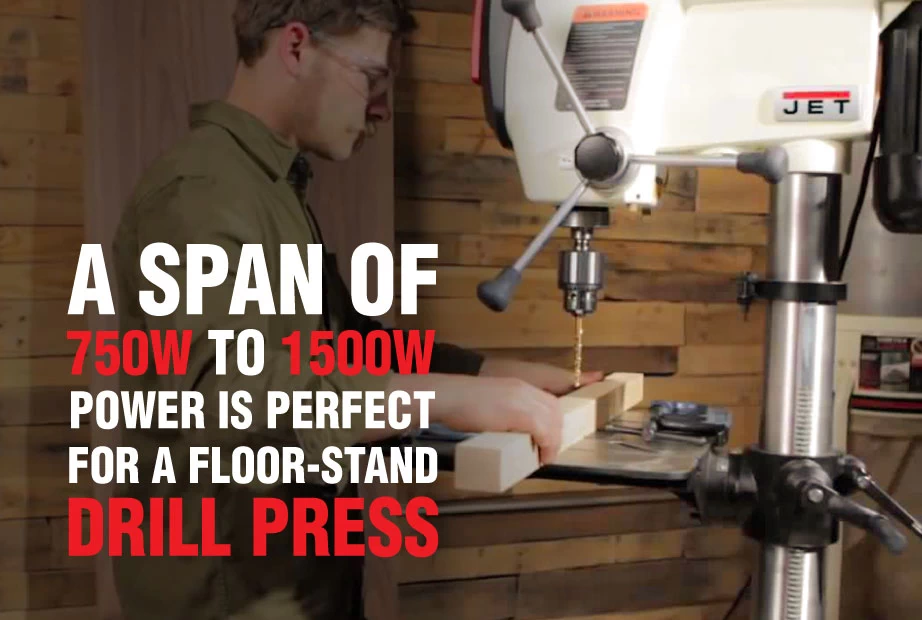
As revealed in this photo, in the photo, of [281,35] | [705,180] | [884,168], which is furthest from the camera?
[705,180]

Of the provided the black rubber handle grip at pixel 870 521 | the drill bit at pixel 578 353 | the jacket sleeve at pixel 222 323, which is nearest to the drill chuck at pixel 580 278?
the drill bit at pixel 578 353

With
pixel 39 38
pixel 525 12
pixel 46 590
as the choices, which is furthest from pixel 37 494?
pixel 525 12

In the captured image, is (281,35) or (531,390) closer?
(531,390)

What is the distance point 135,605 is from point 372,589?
0.82m

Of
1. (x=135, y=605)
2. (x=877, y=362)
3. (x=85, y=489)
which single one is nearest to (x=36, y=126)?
(x=85, y=489)

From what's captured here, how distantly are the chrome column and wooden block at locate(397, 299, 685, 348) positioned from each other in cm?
115

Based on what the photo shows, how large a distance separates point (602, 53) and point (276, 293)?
0.51 m

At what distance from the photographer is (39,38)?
1920 mm

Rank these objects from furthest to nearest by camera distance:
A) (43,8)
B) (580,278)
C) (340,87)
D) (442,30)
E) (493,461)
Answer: (442,30) < (43,8) < (340,87) < (580,278) < (493,461)

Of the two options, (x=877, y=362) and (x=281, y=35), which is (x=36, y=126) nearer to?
Answer: (x=281, y=35)

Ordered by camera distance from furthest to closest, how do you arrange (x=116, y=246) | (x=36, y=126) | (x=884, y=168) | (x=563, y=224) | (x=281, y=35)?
1. (x=36, y=126)
2. (x=281, y=35)
3. (x=116, y=246)
4. (x=563, y=224)
5. (x=884, y=168)

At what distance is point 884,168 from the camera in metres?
0.97

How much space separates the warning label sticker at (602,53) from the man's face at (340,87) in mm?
395

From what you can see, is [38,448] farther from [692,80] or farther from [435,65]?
[692,80]
